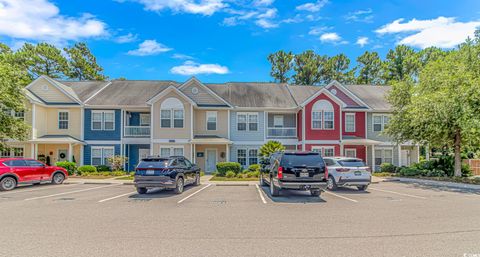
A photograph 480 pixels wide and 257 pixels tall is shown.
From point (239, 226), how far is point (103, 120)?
22094 millimetres

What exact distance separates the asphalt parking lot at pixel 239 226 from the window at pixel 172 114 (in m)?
12.6

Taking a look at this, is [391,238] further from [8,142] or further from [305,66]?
[305,66]

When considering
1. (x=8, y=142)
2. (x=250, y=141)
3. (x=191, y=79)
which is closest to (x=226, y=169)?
(x=250, y=141)

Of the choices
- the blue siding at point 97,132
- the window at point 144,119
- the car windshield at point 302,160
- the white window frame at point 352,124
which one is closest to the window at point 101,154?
the blue siding at point 97,132

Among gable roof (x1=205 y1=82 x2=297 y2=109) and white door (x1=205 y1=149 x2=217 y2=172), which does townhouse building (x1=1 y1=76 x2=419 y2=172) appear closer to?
white door (x1=205 y1=149 x2=217 y2=172)

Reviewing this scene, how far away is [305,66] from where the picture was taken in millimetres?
53281

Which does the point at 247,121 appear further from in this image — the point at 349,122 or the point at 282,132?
the point at 349,122

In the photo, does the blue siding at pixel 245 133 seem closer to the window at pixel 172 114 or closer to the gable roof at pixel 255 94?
the gable roof at pixel 255 94

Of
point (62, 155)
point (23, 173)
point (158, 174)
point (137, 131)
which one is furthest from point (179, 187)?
point (62, 155)

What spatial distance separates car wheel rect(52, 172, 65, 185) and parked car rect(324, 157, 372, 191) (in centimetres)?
1568

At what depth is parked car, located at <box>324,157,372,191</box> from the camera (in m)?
14.5

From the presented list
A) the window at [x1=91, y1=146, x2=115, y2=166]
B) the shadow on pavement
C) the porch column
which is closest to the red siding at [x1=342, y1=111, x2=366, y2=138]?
the shadow on pavement

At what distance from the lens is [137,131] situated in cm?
2612

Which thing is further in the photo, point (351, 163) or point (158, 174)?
point (351, 163)
